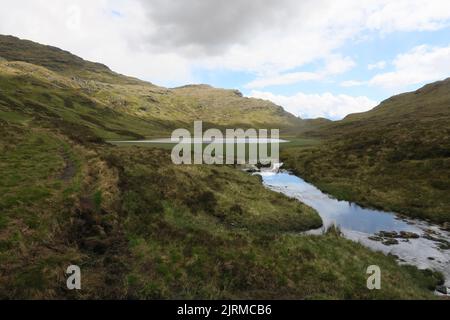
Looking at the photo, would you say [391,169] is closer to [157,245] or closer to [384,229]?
[384,229]

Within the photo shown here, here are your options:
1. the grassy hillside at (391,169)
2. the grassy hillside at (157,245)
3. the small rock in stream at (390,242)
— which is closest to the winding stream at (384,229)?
the small rock in stream at (390,242)

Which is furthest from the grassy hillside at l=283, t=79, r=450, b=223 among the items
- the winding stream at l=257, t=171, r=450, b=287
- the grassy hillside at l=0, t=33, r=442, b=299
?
the grassy hillside at l=0, t=33, r=442, b=299

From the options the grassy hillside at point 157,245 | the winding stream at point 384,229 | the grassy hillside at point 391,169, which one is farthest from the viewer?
the grassy hillside at point 391,169

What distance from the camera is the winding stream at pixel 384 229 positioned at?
3056 cm

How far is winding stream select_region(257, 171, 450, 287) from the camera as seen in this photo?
1203 inches

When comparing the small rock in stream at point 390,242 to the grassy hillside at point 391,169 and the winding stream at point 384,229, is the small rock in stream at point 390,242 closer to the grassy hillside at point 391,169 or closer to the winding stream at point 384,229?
the winding stream at point 384,229

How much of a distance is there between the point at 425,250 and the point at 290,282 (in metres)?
18.7

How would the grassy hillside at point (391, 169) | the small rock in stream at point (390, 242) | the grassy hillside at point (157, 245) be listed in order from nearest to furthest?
1. the grassy hillside at point (157, 245)
2. the small rock in stream at point (390, 242)
3. the grassy hillside at point (391, 169)

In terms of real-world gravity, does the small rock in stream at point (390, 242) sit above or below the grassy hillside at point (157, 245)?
below

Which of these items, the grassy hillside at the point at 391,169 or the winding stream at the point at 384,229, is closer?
the winding stream at the point at 384,229

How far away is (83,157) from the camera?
47.6 metres
